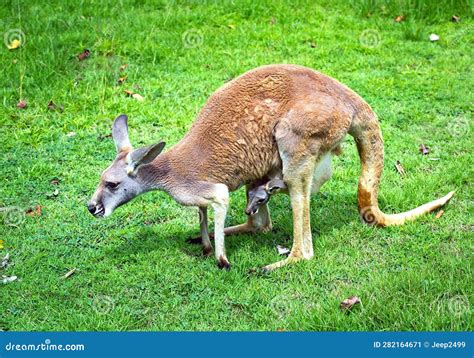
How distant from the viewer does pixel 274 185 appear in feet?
19.2

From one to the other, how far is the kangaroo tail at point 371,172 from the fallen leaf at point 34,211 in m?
2.72

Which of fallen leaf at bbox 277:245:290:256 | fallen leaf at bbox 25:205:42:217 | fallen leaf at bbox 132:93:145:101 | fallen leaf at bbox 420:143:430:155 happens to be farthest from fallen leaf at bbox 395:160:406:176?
fallen leaf at bbox 25:205:42:217

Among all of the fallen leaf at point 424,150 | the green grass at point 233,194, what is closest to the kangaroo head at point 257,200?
the green grass at point 233,194

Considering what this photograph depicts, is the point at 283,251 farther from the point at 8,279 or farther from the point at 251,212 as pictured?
the point at 8,279

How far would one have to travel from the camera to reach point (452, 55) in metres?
9.50

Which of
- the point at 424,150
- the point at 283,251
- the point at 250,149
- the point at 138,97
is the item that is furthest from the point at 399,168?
the point at 138,97

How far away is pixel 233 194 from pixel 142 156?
1671 millimetres

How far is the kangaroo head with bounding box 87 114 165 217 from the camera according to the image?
Result: 5.69 m

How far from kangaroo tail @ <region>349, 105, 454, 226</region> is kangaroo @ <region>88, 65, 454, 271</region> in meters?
0.02

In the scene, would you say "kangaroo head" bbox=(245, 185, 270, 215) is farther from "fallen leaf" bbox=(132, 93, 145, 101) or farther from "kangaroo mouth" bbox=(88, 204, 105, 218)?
"fallen leaf" bbox=(132, 93, 145, 101)

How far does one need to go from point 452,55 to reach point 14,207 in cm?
553

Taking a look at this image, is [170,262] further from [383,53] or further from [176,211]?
[383,53]

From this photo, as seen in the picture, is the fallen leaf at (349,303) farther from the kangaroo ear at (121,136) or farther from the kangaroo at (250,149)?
the kangaroo ear at (121,136)

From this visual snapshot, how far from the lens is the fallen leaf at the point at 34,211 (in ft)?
22.1
